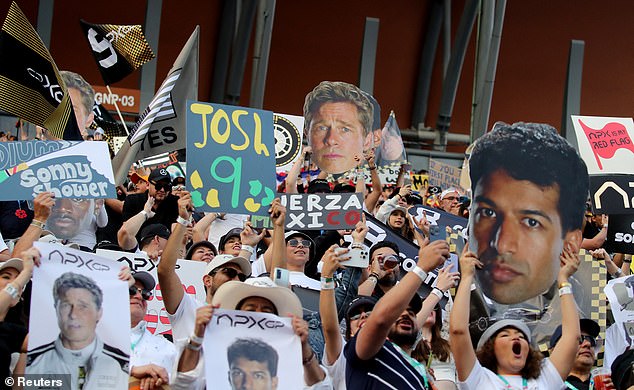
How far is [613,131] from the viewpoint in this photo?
10.3 m

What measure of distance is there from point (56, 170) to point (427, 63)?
819 inches

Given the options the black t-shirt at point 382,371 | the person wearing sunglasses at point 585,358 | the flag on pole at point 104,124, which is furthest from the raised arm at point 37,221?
the flag on pole at point 104,124

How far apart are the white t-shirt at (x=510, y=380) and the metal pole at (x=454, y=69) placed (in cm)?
1882

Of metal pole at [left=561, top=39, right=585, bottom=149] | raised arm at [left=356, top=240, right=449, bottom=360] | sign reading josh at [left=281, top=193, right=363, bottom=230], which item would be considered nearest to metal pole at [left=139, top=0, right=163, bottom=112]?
metal pole at [left=561, top=39, right=585, bottom=149]

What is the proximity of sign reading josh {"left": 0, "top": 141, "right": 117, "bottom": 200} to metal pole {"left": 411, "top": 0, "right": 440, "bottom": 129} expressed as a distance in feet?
65.8

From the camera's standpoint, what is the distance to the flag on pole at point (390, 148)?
13391mm

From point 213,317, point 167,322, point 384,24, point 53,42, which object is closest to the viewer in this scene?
point 213,317

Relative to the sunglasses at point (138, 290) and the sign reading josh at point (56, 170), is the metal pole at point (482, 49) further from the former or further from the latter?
the sunglasses at point (138, 290)

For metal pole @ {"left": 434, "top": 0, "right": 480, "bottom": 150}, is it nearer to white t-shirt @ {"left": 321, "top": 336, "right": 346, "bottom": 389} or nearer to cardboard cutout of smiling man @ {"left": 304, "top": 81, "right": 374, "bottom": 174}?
cardboard cutout of smiling man @ {"left": 304, "top": 81, "right": 374, "bottom": 174}

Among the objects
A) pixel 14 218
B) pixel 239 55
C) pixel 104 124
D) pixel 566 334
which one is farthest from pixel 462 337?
pixel 239 55

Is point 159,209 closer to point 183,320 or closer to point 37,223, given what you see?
point 37,223

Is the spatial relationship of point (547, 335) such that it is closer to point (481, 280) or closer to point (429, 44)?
point (481, 280)

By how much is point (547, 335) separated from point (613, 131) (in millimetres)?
2960

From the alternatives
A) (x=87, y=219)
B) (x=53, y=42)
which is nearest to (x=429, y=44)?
(x=53, y=42)
